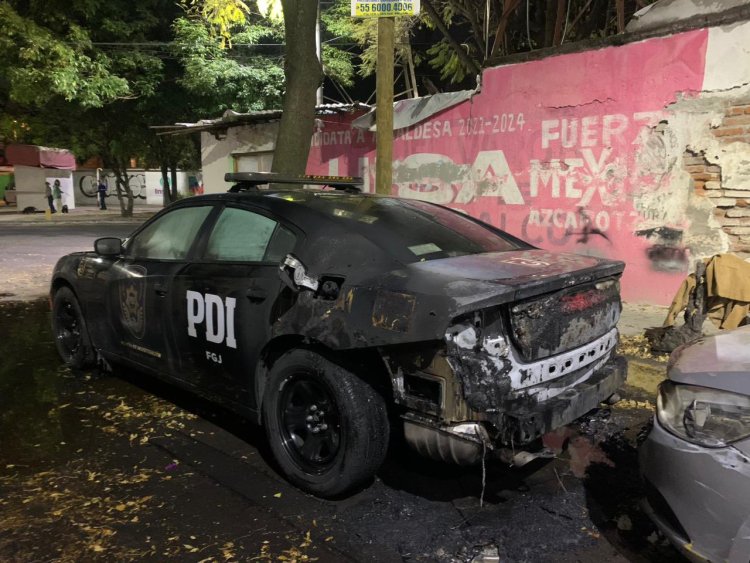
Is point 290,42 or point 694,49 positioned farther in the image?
point 290,42

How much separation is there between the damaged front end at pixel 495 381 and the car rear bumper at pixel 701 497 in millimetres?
543

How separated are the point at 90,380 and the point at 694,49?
6.53 metres

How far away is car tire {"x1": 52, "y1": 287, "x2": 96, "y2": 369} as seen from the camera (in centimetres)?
468

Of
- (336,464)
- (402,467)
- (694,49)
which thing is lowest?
(402,467)

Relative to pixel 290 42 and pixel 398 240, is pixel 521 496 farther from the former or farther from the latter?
pixel 290 42

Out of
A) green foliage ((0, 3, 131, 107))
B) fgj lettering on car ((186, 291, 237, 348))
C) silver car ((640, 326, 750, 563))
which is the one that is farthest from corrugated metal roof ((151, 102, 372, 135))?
silver car ((640, 326, 750, 563))

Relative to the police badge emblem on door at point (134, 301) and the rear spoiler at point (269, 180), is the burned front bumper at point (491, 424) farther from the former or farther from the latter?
the police badge emblem on door at point (134, 301)

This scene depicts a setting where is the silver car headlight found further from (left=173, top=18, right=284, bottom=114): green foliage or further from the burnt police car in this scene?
(left=173, top=18, right=284, bottom=114): green foliage

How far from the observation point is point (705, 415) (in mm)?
1992

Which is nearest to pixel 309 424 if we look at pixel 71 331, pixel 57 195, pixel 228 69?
pixel 71 331

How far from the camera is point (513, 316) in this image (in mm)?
2521

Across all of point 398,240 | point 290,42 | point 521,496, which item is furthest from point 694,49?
point 521,496

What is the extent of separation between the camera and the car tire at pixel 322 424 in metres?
2.70

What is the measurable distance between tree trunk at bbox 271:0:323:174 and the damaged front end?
447 centimetres
